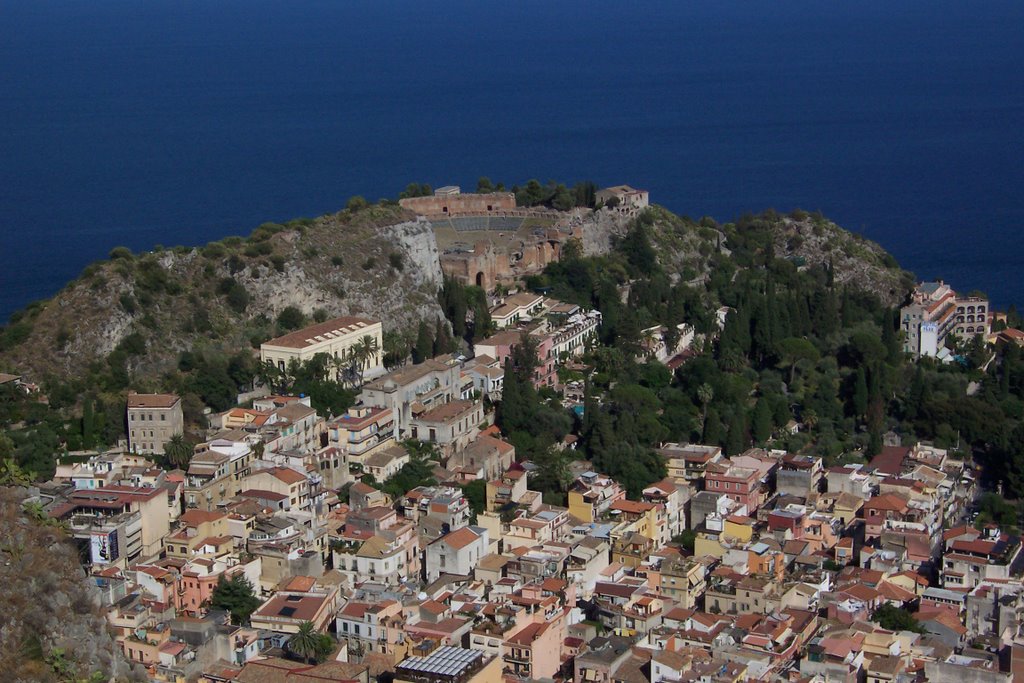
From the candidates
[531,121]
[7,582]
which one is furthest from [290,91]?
[7,582]

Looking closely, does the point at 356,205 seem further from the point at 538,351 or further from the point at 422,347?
the point at 538,351

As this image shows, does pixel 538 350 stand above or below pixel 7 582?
below

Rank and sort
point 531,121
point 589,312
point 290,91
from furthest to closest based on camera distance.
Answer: point 290,91 → point 531,121 → point 589,312

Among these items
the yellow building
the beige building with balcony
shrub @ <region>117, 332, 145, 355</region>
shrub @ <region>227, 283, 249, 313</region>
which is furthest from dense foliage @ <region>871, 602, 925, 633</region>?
shrub @ <region>227, 283, 249, 313</region>

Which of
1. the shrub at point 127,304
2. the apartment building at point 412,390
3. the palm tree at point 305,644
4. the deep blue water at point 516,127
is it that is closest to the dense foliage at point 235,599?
the palm tree at point 305,644

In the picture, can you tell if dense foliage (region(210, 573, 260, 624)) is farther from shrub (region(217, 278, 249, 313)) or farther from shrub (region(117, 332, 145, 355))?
shrub (region(217, 278, 249, 313))

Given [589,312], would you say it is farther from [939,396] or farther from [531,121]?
[531,121]

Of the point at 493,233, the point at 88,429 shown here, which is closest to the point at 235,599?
the point at 88,429
